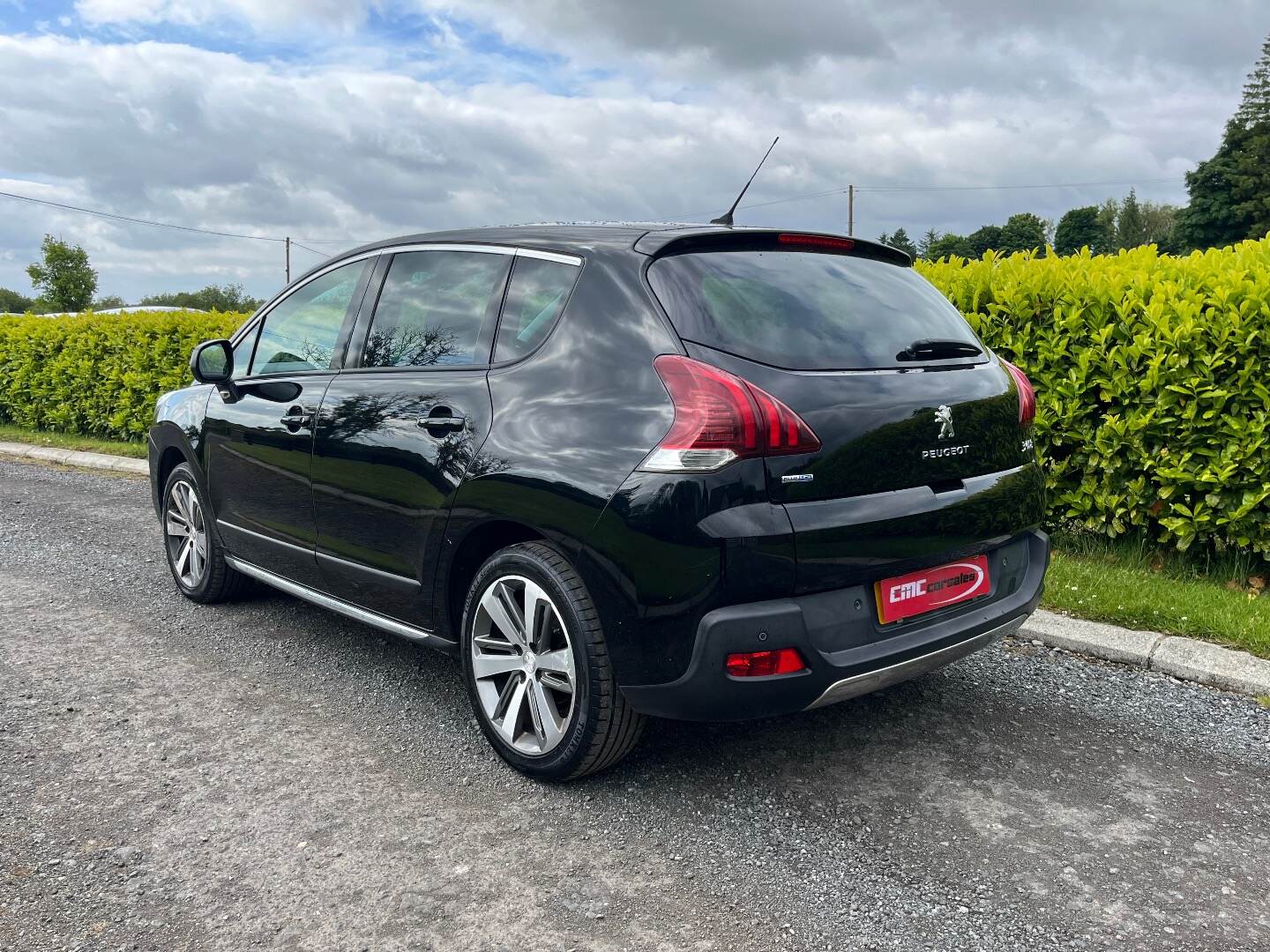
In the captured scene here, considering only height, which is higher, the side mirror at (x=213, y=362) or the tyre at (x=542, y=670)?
the side mirror at (x=213, y=362)

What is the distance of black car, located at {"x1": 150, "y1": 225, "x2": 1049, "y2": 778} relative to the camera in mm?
2887

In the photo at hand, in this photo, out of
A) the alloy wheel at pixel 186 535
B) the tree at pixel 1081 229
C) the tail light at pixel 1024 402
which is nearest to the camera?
the tail light at pixel 1024 402

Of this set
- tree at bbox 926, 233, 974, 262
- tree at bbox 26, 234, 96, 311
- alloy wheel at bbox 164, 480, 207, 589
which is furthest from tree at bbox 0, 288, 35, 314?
alloy wheel at bbox 164, 480, 207, 589

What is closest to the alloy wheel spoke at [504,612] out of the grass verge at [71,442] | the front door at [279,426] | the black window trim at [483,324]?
the black window trim at [483,324]

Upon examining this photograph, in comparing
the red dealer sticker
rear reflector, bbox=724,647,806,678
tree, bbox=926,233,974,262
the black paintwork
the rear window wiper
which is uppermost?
tree, bbox=926,233,974,262

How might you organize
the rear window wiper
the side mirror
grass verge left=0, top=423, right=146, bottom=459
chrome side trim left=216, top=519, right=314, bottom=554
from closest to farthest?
the rear window wiper
chrome side trim left=216, top=519, right=314, bottom=554
the side mirror
grass verge left=0, top=423, right=146, bottom=459

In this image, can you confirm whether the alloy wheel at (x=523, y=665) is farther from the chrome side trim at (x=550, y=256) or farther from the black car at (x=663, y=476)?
the chrome side trim at (x=550, y=256)

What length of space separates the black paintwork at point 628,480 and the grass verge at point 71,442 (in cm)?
942

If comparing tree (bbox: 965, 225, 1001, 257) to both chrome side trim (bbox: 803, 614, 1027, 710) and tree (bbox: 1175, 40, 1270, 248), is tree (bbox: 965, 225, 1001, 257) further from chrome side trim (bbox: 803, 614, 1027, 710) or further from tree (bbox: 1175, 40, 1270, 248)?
chrome side trim (bbox: 803, 614, 1027, 710)

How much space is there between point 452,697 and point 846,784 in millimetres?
1644

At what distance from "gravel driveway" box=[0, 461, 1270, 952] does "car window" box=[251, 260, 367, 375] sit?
1.33m

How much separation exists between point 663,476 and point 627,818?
1.10 m

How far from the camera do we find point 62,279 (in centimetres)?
5894

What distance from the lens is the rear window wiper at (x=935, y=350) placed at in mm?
3375
